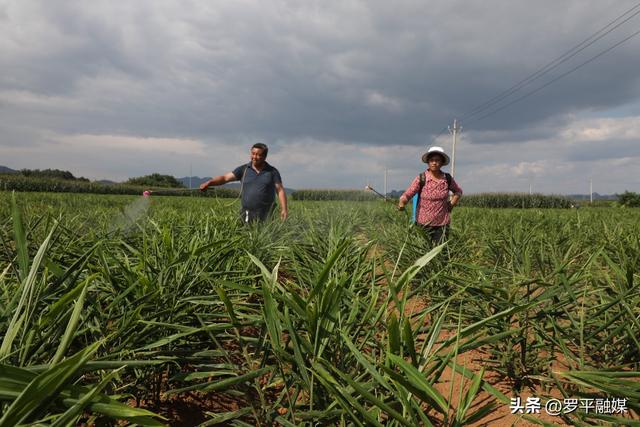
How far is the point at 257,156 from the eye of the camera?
190 inches

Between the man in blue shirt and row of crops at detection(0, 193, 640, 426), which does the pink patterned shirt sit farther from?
row of crops at detection(0, 193, 640, 426)

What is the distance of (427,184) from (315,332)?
383 cm

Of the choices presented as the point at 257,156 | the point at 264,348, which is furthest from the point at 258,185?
the point at 264,348

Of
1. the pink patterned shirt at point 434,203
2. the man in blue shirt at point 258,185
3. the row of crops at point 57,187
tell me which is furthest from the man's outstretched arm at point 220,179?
the row of crops at point 57,187

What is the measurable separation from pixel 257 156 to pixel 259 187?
40cm

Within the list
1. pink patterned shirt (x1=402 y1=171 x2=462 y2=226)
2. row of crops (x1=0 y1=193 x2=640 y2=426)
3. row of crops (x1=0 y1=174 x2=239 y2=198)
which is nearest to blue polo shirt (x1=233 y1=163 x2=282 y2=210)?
pink patterned shirt (x1=402 y1=171 x2=462 y2=226)

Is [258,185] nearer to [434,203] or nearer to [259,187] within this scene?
[259,187]

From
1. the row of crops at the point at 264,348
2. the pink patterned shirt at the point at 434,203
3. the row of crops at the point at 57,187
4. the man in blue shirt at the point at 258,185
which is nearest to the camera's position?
the row of crops at the point at 264,348

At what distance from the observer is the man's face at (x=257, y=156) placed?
15.8 ft

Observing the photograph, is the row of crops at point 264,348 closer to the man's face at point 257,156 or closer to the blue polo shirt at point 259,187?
the blue polo shirt at point 259,187

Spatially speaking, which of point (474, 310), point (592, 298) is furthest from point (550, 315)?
point (592, 298)

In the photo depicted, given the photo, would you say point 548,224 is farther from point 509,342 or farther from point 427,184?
point 509,342

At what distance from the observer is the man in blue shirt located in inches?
189

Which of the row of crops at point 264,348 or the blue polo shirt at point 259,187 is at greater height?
the blue polo shirt at point 259,187
